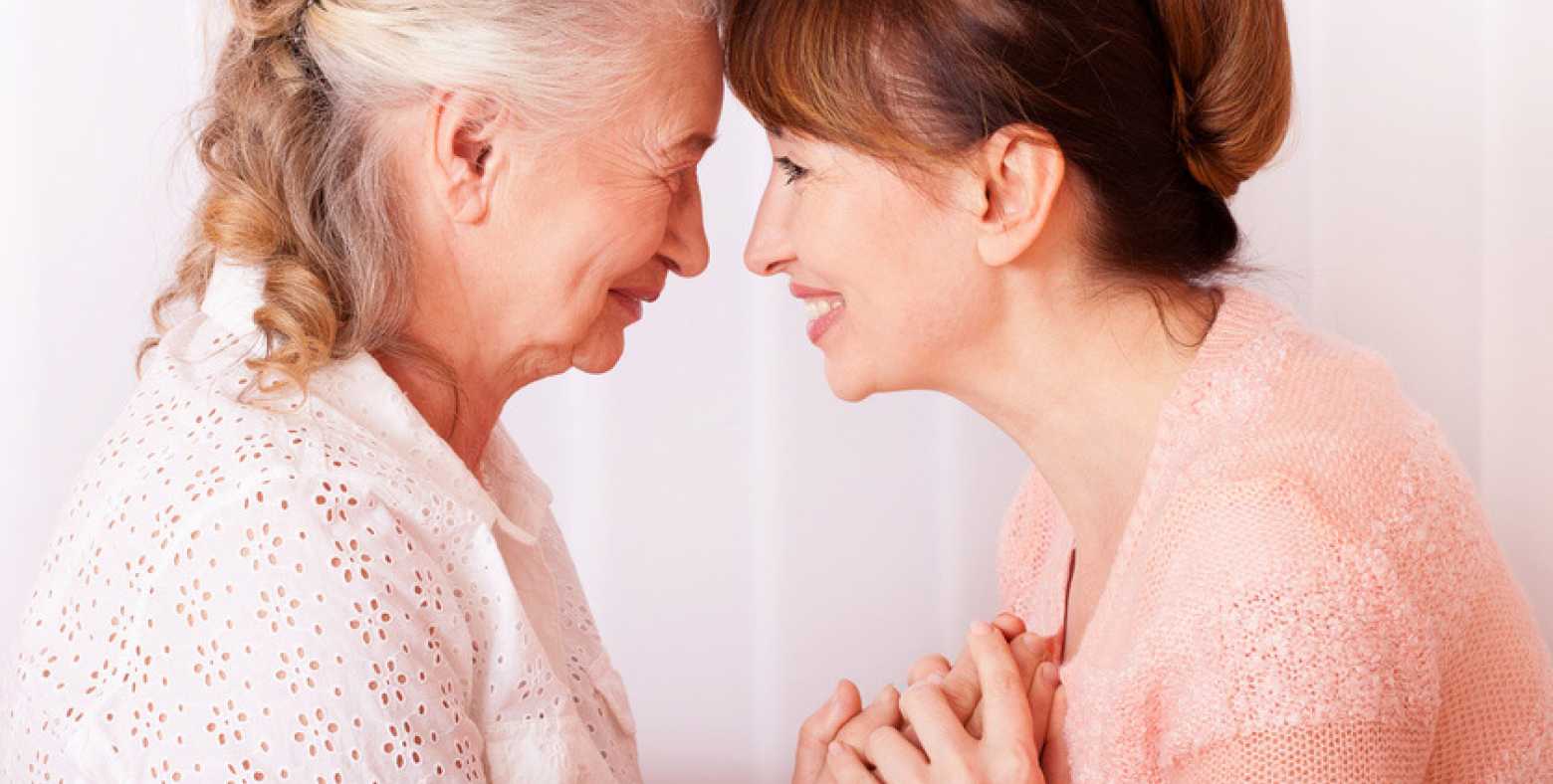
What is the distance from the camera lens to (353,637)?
50.4 inches

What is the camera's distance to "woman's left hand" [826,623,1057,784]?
1497mm

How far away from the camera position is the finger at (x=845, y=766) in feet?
5.33

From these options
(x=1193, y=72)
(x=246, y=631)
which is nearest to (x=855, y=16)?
(x=1193, y=72)

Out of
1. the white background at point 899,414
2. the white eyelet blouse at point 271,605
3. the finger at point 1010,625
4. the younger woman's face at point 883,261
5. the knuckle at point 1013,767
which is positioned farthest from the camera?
the white background at point 899,414

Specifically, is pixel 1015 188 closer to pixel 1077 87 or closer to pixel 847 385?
pixel 1077 87

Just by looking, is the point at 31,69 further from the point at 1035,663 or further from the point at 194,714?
the point at 1035,663

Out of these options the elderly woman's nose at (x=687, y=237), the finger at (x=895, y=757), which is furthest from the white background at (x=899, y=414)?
the finger at (x=895, y=757)

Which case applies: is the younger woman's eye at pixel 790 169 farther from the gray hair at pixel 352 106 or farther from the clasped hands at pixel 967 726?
the clasped hands at pixel 967 726

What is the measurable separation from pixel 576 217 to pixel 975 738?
630mm

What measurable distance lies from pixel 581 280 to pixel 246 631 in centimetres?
51

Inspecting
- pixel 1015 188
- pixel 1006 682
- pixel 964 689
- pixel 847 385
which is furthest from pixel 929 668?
pixel 1015 188

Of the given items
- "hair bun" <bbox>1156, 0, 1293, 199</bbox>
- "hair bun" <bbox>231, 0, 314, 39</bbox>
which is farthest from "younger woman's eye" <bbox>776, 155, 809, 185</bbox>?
"hair bun" <bbox>231, 0, 314, 39</bbox>

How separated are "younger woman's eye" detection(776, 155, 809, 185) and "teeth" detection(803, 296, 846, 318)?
14cm

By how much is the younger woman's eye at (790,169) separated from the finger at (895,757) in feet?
1.82
